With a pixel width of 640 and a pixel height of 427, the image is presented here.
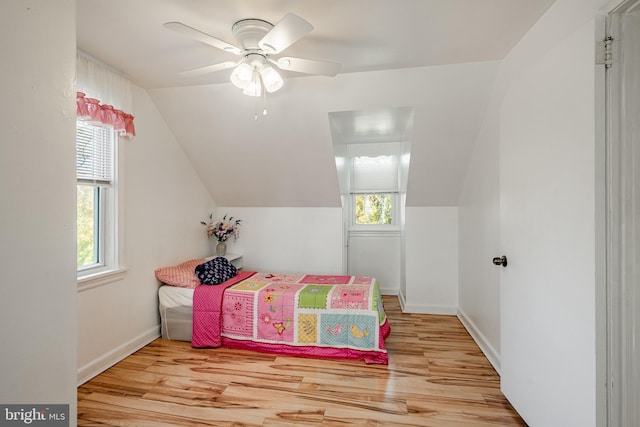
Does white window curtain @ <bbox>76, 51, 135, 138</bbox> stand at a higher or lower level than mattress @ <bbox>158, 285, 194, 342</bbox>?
higher

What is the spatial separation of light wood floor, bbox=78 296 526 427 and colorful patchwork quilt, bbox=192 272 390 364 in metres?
0.10

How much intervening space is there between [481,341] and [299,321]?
1.61 m

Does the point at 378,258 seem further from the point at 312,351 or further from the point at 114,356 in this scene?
the point at 114,356

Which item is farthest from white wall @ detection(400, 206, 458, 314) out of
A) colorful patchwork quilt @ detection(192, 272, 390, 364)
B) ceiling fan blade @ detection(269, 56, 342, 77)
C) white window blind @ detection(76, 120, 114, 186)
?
white window blind @ detection(76, 120, 114, 186)

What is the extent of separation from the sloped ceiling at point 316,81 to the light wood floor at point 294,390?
6.11ft

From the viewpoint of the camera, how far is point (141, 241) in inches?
106

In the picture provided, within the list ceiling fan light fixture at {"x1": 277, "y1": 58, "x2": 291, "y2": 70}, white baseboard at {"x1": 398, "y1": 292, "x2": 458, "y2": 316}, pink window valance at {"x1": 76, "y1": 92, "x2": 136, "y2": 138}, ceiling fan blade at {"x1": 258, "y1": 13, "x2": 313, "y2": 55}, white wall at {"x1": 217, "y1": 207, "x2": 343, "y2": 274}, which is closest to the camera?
ceiling fan blade at {"x1": 258, "y1": 13, "x2": 313, "y2": 55}

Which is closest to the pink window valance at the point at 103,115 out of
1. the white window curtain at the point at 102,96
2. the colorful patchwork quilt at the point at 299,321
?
the white window curtain at the point at 102,96

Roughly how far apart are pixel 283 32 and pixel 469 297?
2.94 m

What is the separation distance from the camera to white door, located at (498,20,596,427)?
4.07 feet

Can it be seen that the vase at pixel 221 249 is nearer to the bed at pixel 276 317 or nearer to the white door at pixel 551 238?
the bed at pixel 276 317

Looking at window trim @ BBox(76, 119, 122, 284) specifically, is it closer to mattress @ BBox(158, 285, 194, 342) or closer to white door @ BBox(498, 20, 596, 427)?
mattress @ BBox(158, 285, 194, 342)

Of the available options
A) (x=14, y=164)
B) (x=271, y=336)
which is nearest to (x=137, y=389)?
(x=271, y=336)

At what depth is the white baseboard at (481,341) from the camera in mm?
2338
